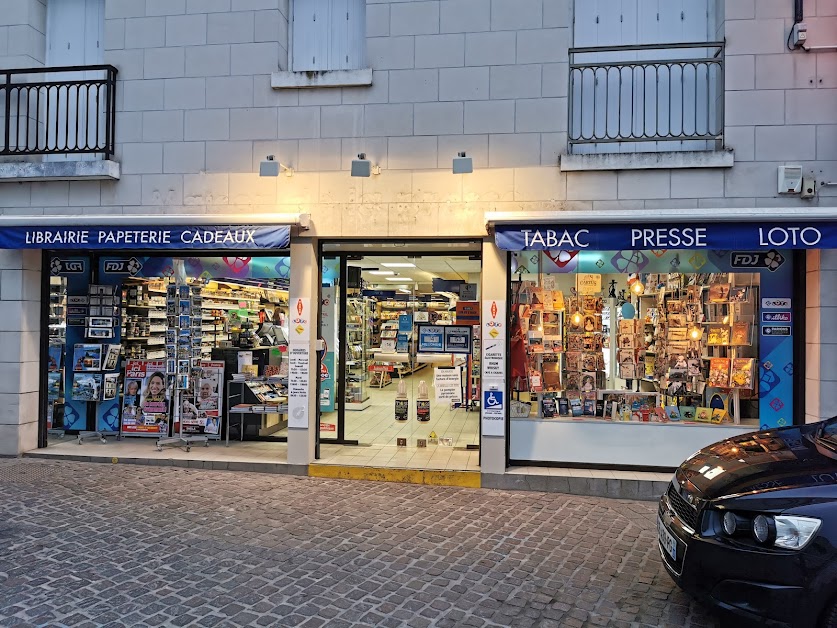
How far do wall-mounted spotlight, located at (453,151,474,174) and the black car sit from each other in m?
4.06

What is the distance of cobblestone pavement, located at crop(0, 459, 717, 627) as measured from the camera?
12.9ft

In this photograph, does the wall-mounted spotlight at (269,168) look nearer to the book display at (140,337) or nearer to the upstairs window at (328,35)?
the upstairs window at (328,35)

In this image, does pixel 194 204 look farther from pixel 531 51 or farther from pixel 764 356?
pixel 764 356

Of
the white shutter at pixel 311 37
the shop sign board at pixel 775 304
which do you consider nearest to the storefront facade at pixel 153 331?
the white shutter at pixel 311 37

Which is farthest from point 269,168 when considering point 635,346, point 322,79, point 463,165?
point 635,346

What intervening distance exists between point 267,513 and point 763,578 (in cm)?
421

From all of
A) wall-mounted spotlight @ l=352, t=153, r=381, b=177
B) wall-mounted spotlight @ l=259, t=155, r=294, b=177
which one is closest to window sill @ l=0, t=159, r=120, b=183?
wall-mounted spotlight @ l=259, t=155, r=294, b=177

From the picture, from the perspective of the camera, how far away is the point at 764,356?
22.7 ft

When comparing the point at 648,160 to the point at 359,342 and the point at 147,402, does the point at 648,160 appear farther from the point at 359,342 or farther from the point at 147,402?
the point at 147,402

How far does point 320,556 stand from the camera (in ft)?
15.7

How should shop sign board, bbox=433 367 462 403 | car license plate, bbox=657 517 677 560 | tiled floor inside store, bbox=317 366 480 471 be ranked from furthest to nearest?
shop sign board, bbox=433 367 462 403, tiled floor inside store, bbox=317 366 480 471, car license plate, bbox=657 517 677 560

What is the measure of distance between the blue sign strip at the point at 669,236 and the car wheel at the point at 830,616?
3.95 m

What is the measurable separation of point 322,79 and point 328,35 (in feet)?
3.05

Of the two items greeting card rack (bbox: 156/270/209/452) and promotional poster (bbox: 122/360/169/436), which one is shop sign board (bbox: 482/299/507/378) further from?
promotional poster (bbox: 122/360/169/436)
